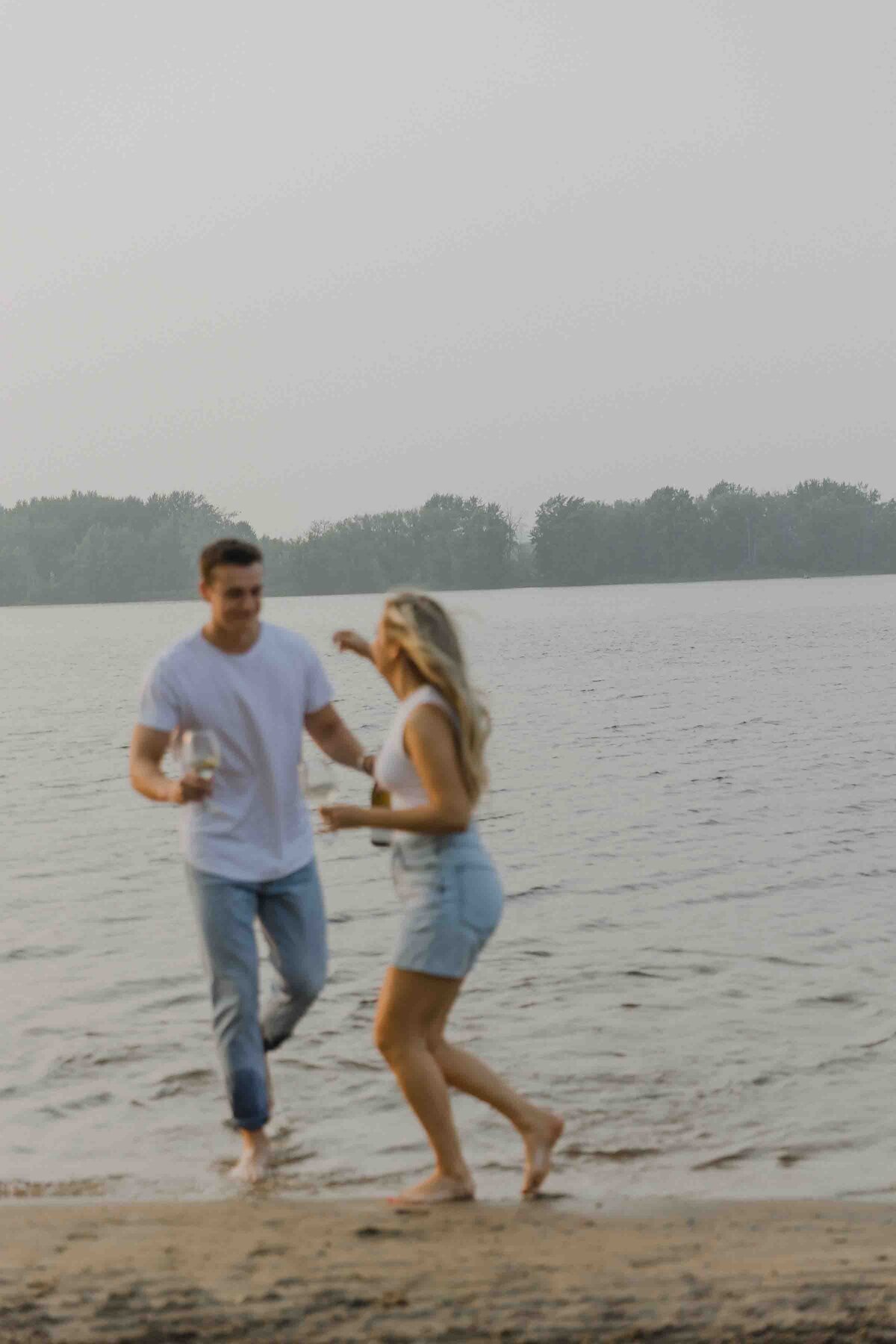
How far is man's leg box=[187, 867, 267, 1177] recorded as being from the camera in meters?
5.59

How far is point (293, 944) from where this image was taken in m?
5.82

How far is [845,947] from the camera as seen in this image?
431 inches

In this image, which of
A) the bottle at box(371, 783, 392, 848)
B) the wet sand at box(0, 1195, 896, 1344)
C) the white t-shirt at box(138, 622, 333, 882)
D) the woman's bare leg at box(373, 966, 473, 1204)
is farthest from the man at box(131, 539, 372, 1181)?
the wet sand at box(0, 1195, 896, 1344)

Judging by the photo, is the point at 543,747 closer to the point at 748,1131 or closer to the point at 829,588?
the point at 748,1131

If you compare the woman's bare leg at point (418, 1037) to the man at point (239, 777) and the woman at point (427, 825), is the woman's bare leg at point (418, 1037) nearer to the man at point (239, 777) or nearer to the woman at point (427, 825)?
the woman at point (427, 825)

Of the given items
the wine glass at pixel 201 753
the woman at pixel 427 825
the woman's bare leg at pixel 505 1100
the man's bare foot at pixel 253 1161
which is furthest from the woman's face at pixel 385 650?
the man's bare foot at pixel 253 1161

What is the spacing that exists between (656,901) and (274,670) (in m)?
7.78

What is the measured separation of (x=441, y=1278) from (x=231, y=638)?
221 cm

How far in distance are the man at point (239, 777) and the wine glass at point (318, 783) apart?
0.99 feet

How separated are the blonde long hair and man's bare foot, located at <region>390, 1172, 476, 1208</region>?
146 centimetres

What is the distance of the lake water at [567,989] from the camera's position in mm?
6957

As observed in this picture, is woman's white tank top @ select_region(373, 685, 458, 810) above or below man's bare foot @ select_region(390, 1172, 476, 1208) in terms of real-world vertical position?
above

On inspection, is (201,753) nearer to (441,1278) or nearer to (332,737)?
(332,737)

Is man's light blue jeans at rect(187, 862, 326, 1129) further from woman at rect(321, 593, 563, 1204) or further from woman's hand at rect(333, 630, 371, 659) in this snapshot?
woman's hand at rect(333, 630, 371, 659)
